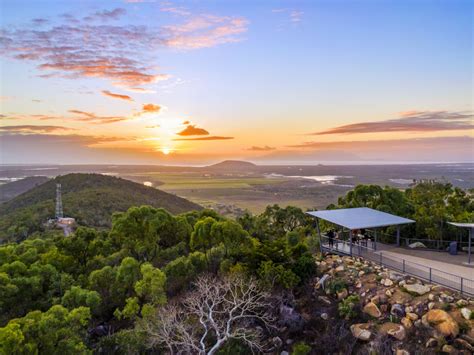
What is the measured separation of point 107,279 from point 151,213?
6044 mm

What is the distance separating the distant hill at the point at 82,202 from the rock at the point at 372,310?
42.1 metres

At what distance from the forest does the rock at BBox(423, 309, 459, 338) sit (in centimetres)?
534

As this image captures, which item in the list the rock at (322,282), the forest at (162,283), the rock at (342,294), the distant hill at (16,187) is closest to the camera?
the forest at (162,283)

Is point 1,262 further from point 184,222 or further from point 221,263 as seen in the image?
point 221,263

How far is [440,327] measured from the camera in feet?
44.7

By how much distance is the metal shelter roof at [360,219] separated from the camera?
18.9 m

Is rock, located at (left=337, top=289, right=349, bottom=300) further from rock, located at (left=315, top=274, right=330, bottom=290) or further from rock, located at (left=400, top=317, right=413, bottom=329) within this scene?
rock, located at (left=400, top=317, right=413, bottom=329)

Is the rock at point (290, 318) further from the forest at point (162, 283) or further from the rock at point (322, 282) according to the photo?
the rock at point (322, 282)

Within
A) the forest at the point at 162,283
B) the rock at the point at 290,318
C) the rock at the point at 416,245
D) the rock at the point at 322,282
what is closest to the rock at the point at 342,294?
the rock at the point at 322,282

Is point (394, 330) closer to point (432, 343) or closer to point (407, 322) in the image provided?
point (407, 322)

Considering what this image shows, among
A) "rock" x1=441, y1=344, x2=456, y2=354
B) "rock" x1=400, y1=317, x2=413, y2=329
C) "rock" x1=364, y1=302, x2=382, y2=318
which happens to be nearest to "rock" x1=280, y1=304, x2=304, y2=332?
"rock" x1=364, y1=302, x2=382, y2=318

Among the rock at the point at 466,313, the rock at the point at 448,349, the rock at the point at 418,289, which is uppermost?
the rock at the point at 418,289

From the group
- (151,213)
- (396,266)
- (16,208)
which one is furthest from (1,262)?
(16,208)

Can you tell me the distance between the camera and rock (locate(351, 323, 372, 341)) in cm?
1474
